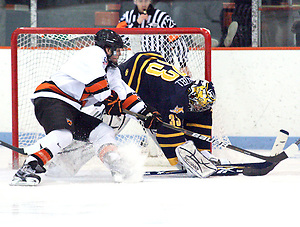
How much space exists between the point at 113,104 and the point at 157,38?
1035mm

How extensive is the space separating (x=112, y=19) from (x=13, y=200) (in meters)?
2.69

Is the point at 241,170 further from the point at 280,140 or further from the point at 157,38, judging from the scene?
the point at 157,38

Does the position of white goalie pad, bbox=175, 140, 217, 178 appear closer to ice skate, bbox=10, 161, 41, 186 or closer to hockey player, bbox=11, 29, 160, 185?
hockey player, bbox=11, 29, 160, 185

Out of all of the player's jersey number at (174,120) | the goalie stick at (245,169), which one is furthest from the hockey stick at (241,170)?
the player's jersey number at (174,120)

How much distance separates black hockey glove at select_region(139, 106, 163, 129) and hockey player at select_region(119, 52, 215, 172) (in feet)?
0.52

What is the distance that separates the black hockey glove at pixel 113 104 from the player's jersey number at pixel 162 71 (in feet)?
1.50

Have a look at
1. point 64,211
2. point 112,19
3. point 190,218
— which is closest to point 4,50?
point 112,19

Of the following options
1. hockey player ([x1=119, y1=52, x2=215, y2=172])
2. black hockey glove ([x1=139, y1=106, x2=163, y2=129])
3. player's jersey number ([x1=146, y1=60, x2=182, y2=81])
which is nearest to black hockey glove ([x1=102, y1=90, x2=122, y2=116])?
black hockey glove ([x1=139, y1=106, x2=163, y2=129])

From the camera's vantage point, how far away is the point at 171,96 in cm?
313

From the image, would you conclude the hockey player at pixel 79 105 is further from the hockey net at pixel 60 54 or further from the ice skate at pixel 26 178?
the hockey net at pixel 60 54

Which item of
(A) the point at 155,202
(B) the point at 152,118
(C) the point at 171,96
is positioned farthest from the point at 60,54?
(A) the point at 155,202

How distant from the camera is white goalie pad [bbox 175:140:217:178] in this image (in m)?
2.93

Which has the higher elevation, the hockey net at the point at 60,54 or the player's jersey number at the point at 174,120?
the hockey net at the point at 60,54

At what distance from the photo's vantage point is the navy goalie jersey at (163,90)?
307 centimetres
